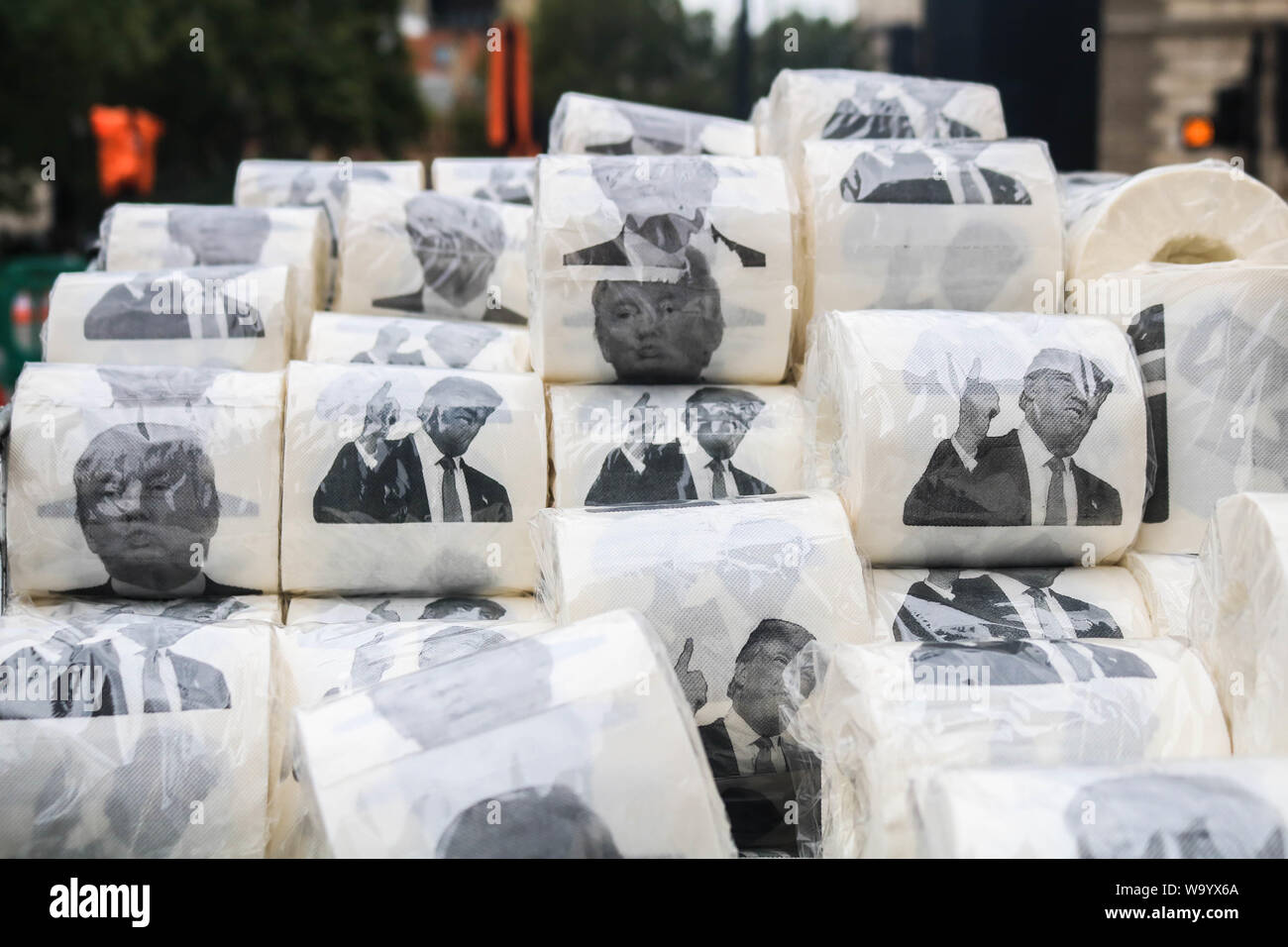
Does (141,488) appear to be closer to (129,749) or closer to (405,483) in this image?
(405,483)

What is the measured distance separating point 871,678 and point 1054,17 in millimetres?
6725

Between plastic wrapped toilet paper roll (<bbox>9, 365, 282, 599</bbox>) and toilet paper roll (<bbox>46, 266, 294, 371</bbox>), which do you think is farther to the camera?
toilet paper roll (<bbox>46, 266, 294, 371</bbox>)

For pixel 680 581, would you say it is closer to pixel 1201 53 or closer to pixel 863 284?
pixel 863 284

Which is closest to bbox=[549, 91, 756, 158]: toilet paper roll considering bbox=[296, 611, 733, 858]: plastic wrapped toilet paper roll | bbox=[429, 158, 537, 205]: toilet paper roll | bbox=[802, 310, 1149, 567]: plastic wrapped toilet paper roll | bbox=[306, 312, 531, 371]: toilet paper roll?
bbox=[429, 158, 537, 205]: toilet paper roll

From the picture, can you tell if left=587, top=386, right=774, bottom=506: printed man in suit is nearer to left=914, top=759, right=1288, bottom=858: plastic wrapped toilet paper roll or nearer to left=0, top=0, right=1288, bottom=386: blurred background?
left=914, top=759, right=1288, bottom=858: plastic wrapped toilet paper roll

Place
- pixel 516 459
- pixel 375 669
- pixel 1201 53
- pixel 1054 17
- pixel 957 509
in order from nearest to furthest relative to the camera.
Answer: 1. pixel 375 669
2. pixel 957 509
3. pixel 516 459
4. pixel 1054 17
5. pixel 1201 53

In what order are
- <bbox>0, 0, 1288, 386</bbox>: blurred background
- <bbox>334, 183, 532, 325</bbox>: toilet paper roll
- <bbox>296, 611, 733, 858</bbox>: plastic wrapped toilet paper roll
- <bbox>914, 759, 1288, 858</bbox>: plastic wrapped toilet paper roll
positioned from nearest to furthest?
1. <bbox>914, 759, 1288, 858</bbox>: plastic wrapped toilet paper roll
2. <bbox>296, 611, 733, 858</bbox>: plastic wrapped toilet paper roll
3. <bbox>334, 183, 532, 325</bbox>: toilet paper roll
4. <bbox>0, 0, 1288, 386</bbox>: blurred background

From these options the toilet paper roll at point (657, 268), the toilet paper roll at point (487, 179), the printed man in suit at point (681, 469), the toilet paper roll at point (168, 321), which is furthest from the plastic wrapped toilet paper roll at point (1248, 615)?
the toilet paper roll at point (487, 179)

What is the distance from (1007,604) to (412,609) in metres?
1.17

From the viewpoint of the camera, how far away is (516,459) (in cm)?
264

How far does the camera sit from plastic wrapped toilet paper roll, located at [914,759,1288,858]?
154cm

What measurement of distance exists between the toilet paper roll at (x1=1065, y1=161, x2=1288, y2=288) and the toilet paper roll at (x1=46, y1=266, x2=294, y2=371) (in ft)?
6.05
